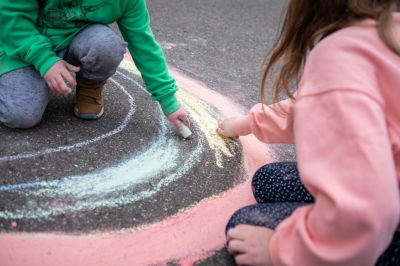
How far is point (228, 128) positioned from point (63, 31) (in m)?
0.62

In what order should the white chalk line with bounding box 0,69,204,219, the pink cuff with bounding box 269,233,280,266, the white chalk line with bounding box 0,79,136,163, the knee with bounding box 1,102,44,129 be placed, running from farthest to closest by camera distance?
1. the knee with bounding box 1,102,44,129
2. the white chalk line with bounding box 0,79,136,163
3. the white chalk line with bounding box 0,69,204,219
4. the pink cuff with bounding box 269,233,280,266

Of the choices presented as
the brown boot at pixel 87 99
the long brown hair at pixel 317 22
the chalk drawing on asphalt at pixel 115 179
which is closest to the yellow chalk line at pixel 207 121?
the chalk drawing on asphalt at pixel 115 179

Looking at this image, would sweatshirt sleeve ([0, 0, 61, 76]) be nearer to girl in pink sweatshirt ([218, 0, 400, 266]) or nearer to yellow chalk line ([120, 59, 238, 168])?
yellow chalk line ([120, 59, 238, 168])

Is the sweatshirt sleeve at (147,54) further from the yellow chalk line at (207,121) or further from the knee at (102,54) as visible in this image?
the yellow chalk line at (207,121)

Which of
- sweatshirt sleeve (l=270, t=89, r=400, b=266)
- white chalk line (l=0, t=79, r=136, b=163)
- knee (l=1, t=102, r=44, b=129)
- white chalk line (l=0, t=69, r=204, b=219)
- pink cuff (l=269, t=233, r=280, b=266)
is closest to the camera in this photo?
sweatshirt sleeve (l=270, t=89, r=400, b=266)

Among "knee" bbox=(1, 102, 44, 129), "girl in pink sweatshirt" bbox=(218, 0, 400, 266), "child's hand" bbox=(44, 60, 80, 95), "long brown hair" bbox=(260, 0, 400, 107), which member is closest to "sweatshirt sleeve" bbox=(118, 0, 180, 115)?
"child's hand" bbox=(44, 60, 80, 95)

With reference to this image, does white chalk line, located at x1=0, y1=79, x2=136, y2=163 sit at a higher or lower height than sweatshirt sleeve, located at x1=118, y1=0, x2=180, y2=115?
lower

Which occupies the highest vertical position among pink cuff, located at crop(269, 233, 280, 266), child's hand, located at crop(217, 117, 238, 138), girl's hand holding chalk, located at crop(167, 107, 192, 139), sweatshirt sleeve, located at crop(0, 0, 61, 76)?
sweatshirt sleeve, located at crop(0, 0, 61, 76)

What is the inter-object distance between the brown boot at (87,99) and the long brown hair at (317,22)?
0.67 m

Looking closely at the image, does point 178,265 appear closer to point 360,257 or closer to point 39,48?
point 360,257

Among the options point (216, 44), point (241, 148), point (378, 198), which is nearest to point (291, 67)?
point (378, 198)

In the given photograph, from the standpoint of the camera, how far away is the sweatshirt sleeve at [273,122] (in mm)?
1384

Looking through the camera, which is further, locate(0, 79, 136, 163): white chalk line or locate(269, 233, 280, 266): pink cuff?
locate(0, 79, 136, 163): white chalk line

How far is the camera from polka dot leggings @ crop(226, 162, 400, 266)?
3.43ft
